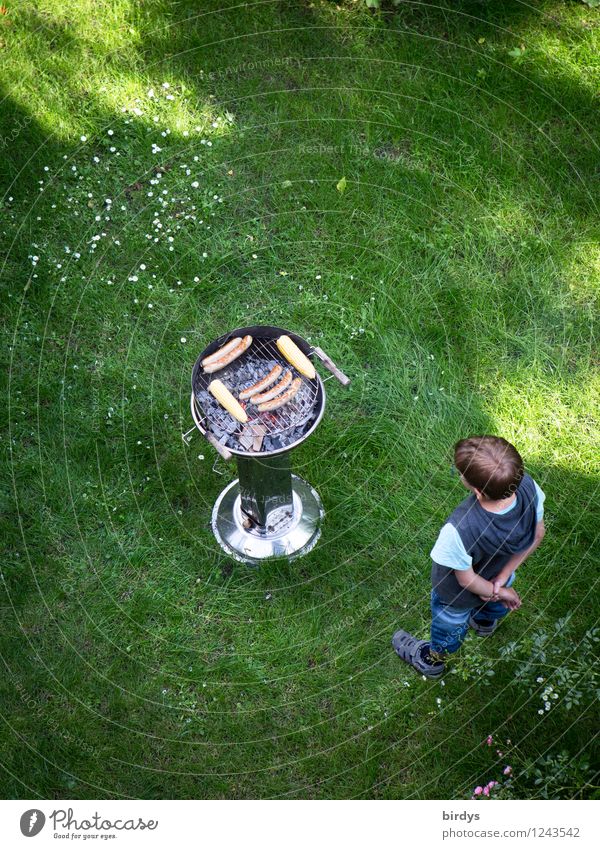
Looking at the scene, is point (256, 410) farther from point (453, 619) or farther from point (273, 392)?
point (453, 619)

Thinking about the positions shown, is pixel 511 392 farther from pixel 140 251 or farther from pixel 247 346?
pixel 140 251

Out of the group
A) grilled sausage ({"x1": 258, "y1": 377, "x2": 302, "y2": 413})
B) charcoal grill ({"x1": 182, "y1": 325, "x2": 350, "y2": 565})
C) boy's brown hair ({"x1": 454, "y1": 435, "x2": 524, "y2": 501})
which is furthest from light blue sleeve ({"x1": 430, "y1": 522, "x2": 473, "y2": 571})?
grilled sausage ({"x1": 258, "y1": 377, "x2": 302, "y2": 413})

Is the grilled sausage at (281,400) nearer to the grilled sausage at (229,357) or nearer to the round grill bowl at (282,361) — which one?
the round grill bowl at (282,361)

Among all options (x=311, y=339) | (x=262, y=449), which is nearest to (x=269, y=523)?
(x=262, y=449)

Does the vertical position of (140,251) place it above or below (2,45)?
below

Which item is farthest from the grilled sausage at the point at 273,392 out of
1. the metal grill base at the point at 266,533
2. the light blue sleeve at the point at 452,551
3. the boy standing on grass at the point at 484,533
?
the light blue sleeve at the point at 452,551
